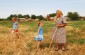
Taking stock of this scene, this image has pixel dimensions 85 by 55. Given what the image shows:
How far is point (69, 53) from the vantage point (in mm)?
11281

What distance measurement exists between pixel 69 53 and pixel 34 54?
4.76 feet

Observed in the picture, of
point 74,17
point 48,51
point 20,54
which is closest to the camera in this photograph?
point 20,54

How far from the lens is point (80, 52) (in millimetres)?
11477

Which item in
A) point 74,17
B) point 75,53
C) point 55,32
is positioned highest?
point 55,32

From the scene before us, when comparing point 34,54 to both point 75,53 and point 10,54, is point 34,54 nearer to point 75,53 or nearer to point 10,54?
point 10,54

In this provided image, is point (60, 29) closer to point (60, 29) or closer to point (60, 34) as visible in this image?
point (60, 29)

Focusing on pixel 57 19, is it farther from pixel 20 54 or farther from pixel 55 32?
pixel 20 54

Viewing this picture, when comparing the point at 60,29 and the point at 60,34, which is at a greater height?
the point at 60,29

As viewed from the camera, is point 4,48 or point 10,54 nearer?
point 10,54

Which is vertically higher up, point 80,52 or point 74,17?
point 80,52

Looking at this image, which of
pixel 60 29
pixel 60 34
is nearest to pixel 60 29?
pixel 60 29

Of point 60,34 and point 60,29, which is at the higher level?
point 60,29

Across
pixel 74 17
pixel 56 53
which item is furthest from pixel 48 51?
pixel 74 17

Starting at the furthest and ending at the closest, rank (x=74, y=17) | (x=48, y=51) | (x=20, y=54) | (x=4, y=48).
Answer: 1. (x=74, y=17)
2. (x=4, y=48)
3. (x=48, y=51)
4. (x=20, y=54)
